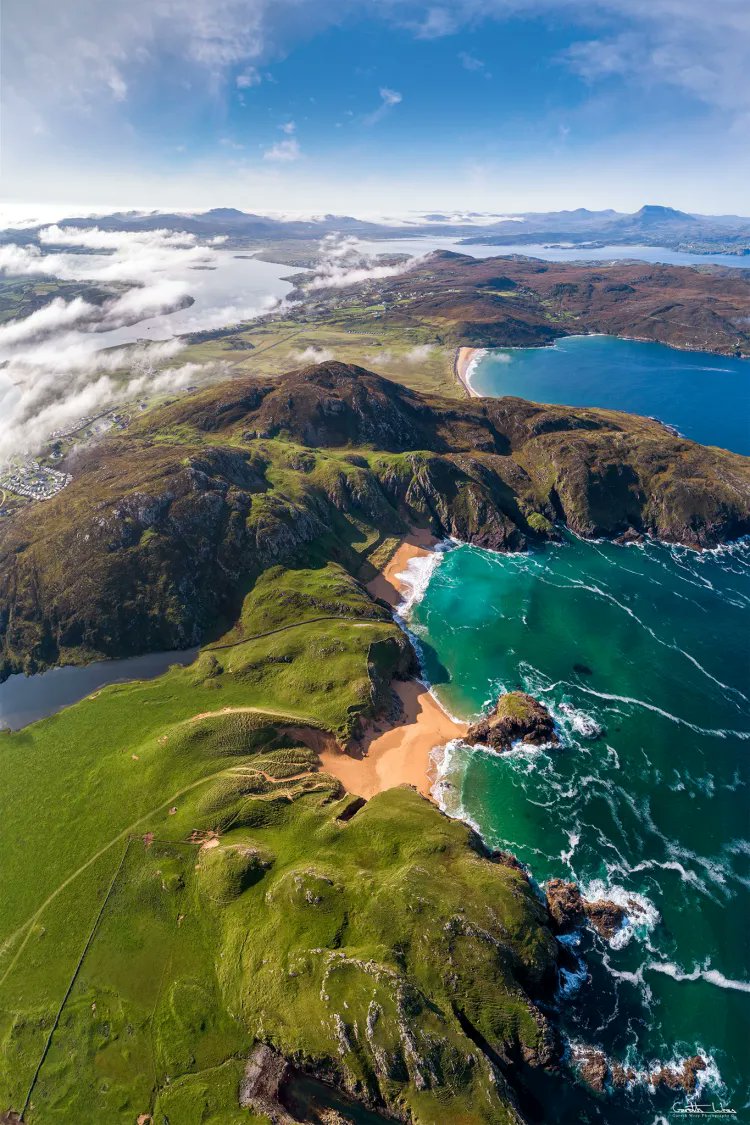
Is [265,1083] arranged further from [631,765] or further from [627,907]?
[631,765]

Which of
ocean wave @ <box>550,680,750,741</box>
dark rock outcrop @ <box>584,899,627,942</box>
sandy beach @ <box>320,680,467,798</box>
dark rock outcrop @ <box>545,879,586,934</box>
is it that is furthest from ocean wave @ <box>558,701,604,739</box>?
dark rock outcrop @ <box>584,899,627,942</box>

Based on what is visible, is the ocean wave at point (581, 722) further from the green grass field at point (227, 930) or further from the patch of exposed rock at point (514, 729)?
the green grass field at point (227, 930)

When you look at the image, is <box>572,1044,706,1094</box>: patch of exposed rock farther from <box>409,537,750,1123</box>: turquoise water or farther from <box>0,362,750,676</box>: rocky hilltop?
<box>0,362,750,676</box>: rocky hilltop

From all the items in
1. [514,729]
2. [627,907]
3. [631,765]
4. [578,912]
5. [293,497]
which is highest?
[293,497]

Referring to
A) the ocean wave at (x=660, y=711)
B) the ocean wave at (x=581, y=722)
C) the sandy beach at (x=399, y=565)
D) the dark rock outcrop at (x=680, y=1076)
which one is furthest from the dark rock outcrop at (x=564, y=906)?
the sandy beach at (x=399, y=565)

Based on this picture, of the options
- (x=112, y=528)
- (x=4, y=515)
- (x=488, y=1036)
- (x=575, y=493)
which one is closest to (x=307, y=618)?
(x=112, y=528)

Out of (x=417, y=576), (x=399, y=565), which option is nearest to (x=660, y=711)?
(x=417, y=576)
